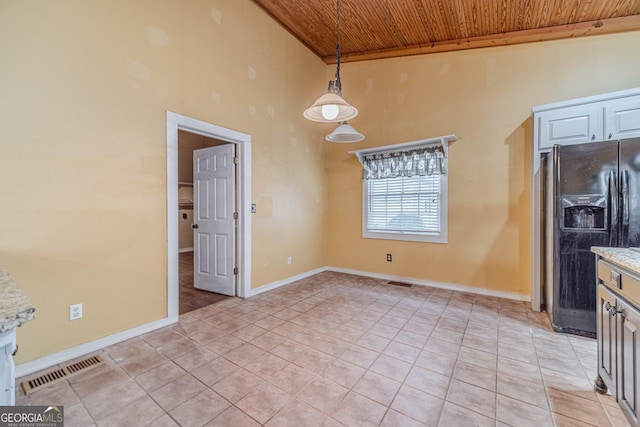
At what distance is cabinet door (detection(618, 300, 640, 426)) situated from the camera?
1.29 m

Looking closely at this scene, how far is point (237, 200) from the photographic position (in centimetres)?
368

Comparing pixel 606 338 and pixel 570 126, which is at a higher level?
pixel 570 126

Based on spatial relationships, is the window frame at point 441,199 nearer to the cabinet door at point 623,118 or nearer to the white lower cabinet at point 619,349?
the cabinet door at point 623,118

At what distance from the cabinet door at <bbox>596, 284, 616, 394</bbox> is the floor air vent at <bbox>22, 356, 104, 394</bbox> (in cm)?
341

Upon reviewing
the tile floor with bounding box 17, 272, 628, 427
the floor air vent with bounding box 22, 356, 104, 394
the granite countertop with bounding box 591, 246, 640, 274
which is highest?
the granite countertop with bounding box 591, 246, 640, 274

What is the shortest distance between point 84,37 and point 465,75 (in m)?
4.39

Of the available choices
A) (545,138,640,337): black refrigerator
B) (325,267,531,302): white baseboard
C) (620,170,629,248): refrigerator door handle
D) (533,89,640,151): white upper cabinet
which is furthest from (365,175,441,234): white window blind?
(620,170,629,248): refrigerator door handle

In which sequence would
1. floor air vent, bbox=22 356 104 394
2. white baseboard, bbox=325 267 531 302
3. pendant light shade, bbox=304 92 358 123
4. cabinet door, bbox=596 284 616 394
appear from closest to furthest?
cabinet door, bbox=596 284 616 394
floor air vent, bbox=22 356 104 394
pendant light shade, bbox=304 92 358 123
white baseboard, bbox=325 267 531 302

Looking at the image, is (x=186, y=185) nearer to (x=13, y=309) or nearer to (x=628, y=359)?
(x=13, y=309)

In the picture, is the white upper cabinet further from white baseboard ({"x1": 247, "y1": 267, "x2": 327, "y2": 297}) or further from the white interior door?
the white interior door

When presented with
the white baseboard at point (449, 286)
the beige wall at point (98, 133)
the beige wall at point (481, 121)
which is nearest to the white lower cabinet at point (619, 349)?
the white baseboard at point (449, 286)

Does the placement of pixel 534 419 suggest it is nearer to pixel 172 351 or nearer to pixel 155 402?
pixel 155 402

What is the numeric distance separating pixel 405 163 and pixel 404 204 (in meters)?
0.65

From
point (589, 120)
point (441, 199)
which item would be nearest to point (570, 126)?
point (589, 120)
